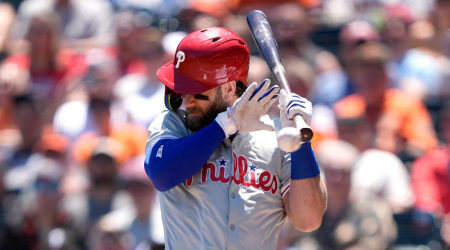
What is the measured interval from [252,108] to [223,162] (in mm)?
285

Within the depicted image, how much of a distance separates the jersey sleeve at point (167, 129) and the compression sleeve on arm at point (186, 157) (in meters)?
0.12

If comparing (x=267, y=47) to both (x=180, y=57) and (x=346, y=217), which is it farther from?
(x=346, y=217)

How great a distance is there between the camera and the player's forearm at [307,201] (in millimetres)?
1887

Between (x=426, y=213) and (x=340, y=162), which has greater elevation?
(x=340, y=162)

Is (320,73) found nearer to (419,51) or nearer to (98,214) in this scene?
(419,51)

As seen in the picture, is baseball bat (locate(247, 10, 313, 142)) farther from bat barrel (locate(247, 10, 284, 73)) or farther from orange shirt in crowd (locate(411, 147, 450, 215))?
orange shirt in crowd (locate(411, 147, 450, 215))

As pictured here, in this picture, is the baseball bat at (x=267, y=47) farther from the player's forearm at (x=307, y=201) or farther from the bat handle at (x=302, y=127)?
the player's forearm at (x=307, y=201)

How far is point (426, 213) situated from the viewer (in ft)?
12.1

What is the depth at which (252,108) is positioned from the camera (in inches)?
72.4

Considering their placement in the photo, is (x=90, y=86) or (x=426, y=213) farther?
(x=90, y=86)

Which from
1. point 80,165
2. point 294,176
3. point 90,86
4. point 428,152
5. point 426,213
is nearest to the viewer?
point 294,176

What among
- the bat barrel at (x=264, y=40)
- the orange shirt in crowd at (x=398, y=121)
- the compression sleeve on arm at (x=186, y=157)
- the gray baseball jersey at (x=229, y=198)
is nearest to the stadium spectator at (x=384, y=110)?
the orange shirt in crowd at (x=398, y=121)

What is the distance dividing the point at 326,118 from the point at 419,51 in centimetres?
131

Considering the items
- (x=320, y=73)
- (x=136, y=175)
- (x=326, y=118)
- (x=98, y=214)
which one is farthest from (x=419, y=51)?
(x=98, y=214)
